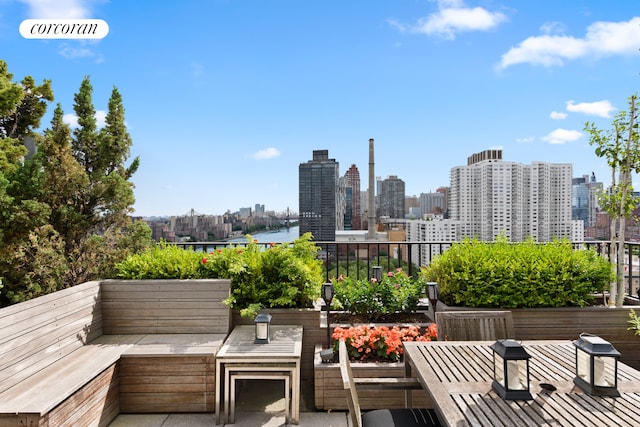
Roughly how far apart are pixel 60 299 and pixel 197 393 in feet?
4.15

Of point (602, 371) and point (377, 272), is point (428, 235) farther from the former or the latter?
point (602, 371)

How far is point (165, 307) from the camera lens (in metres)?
3.31

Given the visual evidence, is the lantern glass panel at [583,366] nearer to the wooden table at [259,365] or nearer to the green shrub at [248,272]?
the wooden table at [259,365]

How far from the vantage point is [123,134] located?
8.16 metres

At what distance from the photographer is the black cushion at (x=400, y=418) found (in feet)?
6.29

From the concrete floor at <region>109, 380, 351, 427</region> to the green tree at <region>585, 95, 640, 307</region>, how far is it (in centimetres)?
313

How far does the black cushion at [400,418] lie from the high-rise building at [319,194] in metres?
6.68

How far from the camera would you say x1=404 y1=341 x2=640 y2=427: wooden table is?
55.2 inches

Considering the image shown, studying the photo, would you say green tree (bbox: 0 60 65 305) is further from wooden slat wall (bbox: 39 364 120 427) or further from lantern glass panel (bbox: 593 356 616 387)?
lantern glass panel (bbox: 593 356 616 387)

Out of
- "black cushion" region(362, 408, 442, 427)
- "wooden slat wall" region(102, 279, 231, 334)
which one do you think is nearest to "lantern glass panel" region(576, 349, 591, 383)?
"black cushion" region(362, 408, 442, 427)

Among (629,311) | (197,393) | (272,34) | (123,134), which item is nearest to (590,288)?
(629,311)

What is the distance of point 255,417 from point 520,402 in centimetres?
195

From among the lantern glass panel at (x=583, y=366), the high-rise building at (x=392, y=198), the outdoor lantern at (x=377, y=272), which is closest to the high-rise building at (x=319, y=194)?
the outdoor lantern at (x=377, y=272)

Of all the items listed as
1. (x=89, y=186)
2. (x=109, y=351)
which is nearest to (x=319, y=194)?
(x=89, y=186)
